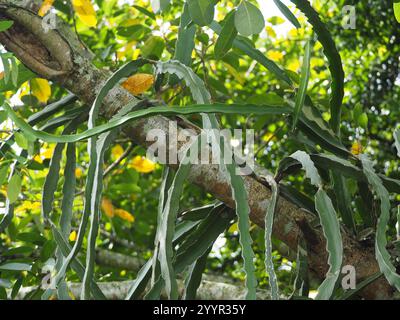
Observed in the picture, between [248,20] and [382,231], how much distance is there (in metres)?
0.33

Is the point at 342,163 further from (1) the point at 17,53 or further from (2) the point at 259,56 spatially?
(1) the point at 17,53

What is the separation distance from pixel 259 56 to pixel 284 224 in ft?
0.88

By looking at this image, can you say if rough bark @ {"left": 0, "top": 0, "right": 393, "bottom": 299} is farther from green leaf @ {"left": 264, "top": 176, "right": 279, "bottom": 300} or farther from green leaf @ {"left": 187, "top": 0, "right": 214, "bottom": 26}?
green leaf @ {"left": 187, "top": 0, "right": 214, "bottom": 26}

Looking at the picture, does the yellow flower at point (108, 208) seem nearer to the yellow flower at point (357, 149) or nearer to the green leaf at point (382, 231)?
the yellow flower at point (357, 149)

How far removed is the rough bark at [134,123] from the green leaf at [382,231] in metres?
0.12

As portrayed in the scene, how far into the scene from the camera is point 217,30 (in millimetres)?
1110

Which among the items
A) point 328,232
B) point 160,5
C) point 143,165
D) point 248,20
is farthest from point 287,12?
point 143,165

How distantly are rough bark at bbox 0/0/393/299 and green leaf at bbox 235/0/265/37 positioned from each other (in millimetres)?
205

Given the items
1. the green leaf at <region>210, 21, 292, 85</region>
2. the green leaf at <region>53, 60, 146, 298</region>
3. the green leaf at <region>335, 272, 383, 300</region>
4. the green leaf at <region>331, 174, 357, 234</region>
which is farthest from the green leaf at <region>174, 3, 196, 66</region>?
the green leaf at <region>335, 272, 383, 300</region>

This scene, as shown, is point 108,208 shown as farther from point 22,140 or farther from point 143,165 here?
point 22,140

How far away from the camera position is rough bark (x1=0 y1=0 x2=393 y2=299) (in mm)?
1011
